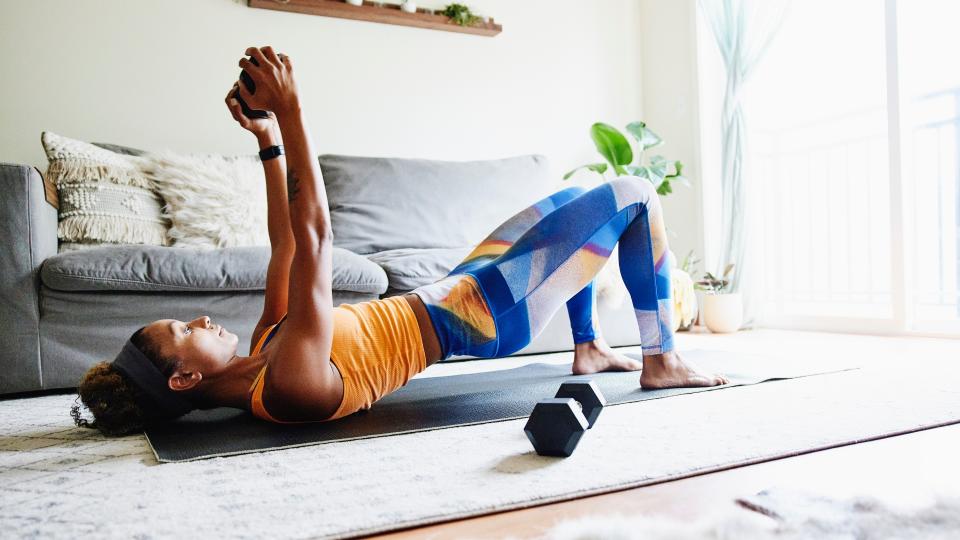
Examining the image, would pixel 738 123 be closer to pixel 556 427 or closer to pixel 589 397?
pixel 589 397

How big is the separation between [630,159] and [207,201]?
233 centimetres

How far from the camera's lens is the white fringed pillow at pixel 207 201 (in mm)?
2801

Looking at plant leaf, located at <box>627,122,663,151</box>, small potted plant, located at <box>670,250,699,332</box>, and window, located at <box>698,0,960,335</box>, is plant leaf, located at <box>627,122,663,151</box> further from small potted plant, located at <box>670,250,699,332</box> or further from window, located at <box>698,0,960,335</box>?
small potted plant, located at <box>670,250,699,332</box>

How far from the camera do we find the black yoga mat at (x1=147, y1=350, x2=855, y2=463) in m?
1.44

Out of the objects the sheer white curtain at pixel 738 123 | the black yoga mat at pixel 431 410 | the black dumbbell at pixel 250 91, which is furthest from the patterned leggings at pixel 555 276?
the sheer white curtain at pixel 738 123

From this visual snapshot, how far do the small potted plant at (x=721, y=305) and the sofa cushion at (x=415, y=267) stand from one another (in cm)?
168

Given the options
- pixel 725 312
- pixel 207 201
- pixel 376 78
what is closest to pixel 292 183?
pixel 207 201

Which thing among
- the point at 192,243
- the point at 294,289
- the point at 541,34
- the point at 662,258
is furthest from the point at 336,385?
the point at 541,34

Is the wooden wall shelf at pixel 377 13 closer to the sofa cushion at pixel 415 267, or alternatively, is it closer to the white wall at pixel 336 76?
the white wall at pixel 336 76

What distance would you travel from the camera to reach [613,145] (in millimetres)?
4016

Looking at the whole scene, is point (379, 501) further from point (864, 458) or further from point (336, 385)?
point (864, 458)

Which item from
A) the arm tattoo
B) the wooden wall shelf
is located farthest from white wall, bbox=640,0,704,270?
the arm tattoo

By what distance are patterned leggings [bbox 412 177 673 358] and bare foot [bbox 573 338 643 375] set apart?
1.26 feet

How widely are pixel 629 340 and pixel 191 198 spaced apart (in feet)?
6.54
